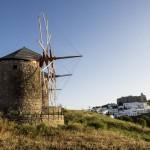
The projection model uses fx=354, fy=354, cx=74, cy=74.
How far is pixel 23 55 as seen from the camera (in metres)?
30.8

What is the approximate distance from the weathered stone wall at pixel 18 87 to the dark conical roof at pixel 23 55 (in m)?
0.34

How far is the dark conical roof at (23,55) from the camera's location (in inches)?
1190

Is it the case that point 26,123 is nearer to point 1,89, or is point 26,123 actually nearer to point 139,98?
Answer: point 1,89

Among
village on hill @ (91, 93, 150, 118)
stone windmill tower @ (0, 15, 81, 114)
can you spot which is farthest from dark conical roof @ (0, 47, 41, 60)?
village on hill @ (91, 93, 150, 118)

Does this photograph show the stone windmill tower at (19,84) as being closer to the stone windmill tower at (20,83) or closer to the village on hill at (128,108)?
the stone windmill tower at (20,83)

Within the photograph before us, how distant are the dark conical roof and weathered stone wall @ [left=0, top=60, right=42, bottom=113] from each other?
34 centimetres

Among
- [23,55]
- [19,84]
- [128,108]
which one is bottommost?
[128,108]

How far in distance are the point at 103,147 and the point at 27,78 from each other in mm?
14760

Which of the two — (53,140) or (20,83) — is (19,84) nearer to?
(20,83)

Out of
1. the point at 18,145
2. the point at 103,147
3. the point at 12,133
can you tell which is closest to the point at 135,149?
the point at 103,147

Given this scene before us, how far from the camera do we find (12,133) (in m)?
21.7

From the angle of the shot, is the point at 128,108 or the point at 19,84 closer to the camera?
the point at 19,84

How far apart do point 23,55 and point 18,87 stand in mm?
2852

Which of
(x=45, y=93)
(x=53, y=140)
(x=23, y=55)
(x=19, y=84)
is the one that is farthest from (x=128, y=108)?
(x=53, y=140)
